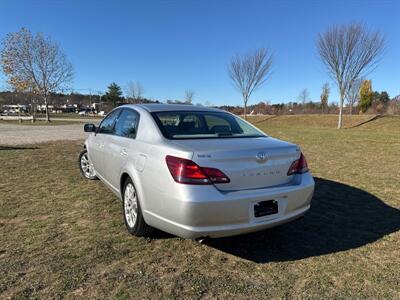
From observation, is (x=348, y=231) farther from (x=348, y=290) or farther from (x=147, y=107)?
(x=147, y=107)

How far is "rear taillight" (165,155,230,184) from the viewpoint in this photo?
280 centimetres

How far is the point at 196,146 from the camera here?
2.99 meters

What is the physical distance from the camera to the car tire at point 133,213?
3.45 metres

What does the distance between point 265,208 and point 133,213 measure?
4.80 feet

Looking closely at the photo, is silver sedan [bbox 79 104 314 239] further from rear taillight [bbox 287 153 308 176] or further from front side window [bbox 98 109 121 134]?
front side window [bbox 98 109 121 134]

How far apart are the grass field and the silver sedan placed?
370 millimetres

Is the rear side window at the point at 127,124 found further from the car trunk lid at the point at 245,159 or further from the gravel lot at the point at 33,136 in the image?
the gravel lot at the point at 33,136

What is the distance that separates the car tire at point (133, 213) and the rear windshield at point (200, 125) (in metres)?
0.74

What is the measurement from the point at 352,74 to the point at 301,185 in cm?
2700

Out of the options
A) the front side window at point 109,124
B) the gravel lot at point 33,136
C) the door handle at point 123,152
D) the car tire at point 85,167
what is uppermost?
the front side window at point 109,124

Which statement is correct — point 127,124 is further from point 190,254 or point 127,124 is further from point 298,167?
point 298,167

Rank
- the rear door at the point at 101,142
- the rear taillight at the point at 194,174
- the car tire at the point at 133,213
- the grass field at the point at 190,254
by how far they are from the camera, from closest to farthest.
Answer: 1. the grass field at the point at 190,254
2. the rear taillight at the point at 194,174
3. the car tire at the point at 133,213
4. the rear door at the point at 101,142

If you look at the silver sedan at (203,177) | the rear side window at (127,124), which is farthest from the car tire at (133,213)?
the rear side window at (127,124)

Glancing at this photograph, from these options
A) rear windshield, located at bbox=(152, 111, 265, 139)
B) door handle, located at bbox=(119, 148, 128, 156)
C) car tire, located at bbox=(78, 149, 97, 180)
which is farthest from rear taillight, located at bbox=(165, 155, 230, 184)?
car tire, located at bbox=(78, 149, 97, 180)
